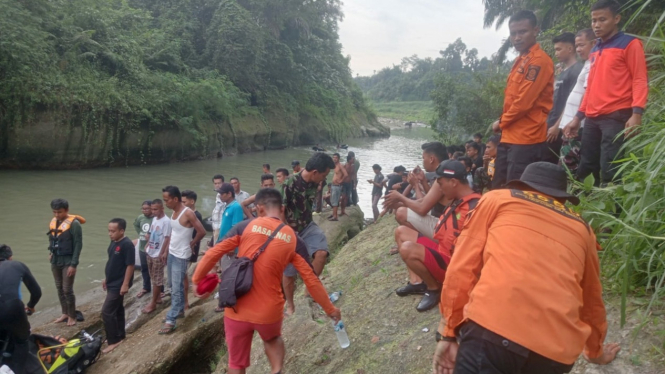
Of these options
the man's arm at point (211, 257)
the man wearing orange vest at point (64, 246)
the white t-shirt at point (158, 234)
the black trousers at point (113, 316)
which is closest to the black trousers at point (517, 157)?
the man's arm at point (211, 257)

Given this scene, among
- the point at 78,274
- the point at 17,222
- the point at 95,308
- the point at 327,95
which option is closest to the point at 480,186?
the point at 95,308

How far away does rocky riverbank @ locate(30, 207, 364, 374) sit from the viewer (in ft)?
17.4

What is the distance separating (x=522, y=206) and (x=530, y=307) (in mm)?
430

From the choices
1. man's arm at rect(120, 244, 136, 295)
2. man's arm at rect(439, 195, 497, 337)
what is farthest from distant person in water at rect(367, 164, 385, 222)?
man's arm at rect(439, 195, 497, 337)

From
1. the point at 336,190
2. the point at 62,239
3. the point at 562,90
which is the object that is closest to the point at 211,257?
the point at 62,239

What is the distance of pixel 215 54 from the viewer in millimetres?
27047

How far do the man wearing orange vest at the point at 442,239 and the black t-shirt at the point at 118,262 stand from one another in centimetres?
397

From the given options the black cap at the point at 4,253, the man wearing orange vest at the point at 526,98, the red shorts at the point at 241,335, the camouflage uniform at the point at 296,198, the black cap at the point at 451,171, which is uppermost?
the man wearing orange vest at the point at 526,98

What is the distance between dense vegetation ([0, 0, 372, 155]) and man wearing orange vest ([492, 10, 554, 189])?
16643 mm

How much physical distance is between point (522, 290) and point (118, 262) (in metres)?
5.54

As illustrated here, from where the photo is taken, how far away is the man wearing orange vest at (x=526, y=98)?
398 cm

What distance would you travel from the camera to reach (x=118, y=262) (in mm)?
6035

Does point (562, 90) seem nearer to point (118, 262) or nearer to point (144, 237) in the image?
point (118, 262)

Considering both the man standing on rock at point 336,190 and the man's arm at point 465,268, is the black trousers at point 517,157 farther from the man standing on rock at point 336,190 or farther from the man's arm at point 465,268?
the man standing on rock at point 336,190
